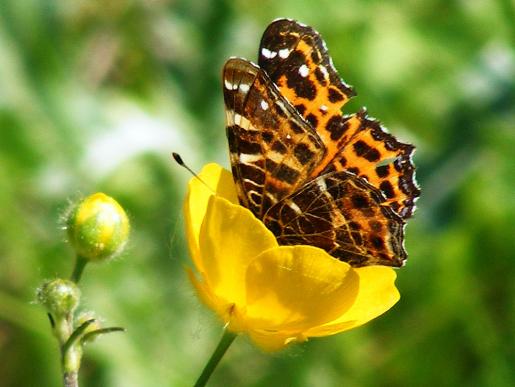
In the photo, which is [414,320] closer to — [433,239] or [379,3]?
[433,239]

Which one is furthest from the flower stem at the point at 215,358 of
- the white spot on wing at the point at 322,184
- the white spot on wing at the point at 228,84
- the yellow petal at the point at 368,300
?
the white spot on wing at the point at 228,84

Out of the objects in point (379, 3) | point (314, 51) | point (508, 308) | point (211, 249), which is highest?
point (379, 3)

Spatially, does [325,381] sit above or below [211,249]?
above

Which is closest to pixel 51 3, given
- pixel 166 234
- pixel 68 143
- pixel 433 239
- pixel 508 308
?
pixel 68 143

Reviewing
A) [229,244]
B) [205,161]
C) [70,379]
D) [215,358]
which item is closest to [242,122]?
[229,244]

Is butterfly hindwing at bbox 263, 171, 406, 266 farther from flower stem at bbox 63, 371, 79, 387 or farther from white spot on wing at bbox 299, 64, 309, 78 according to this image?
flower stem at bbox 63, 371, 79, 387

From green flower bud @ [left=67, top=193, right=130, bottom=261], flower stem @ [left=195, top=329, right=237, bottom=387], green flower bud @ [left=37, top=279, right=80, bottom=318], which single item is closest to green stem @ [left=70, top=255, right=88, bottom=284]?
green flower bud @ [left=67, top=193, right=130, bottom=261]
